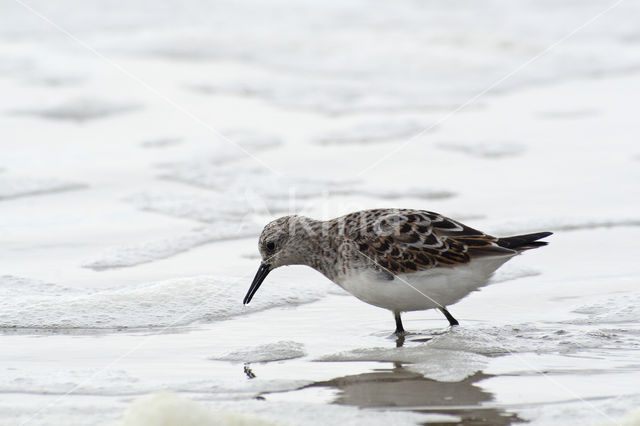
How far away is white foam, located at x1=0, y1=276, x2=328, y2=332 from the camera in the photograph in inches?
202

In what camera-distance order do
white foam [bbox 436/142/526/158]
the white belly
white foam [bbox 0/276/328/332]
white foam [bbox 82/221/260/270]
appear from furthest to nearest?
white foam [bbox 436/142/526/158] < white foam [bbox 82/221/260/270] < white foam [bbox 0/276/328/332] < the white belly

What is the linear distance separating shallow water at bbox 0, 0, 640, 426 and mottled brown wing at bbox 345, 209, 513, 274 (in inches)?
15.5

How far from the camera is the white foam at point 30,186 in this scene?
303 inches

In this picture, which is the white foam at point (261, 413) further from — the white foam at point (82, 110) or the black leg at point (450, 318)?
the white foam at point (82, 110)

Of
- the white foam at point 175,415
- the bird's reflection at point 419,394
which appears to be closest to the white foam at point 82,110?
the bird's reflection at point 419,394

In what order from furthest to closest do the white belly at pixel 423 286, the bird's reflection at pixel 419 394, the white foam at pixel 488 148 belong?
the white foam at pixel 488 148 → the white belly at pixel 423 286 → the bird's reflection at pixel 419 394

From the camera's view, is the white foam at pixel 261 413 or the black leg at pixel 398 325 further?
the black leg at pixel 398 325

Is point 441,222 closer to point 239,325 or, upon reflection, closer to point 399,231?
point 399,231

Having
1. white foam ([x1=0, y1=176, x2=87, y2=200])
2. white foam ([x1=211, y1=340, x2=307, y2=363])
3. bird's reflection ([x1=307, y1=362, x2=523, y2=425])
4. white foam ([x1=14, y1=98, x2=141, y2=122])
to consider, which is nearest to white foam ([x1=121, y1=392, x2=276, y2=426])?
bird's reflection ([x1=307, y1=362, x2=523, y2=425])

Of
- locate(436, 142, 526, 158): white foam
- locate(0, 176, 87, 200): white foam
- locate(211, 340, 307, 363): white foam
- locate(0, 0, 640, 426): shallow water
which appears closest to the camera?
locate(0, 0, 640, 426): shallow water

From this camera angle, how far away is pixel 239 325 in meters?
5.12

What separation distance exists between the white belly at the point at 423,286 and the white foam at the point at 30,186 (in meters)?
3.72

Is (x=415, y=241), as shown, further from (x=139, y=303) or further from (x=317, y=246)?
(x=139, y=303)

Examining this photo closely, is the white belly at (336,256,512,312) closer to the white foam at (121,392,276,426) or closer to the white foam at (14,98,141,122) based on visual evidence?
the white foam at (121,392,276,426)
